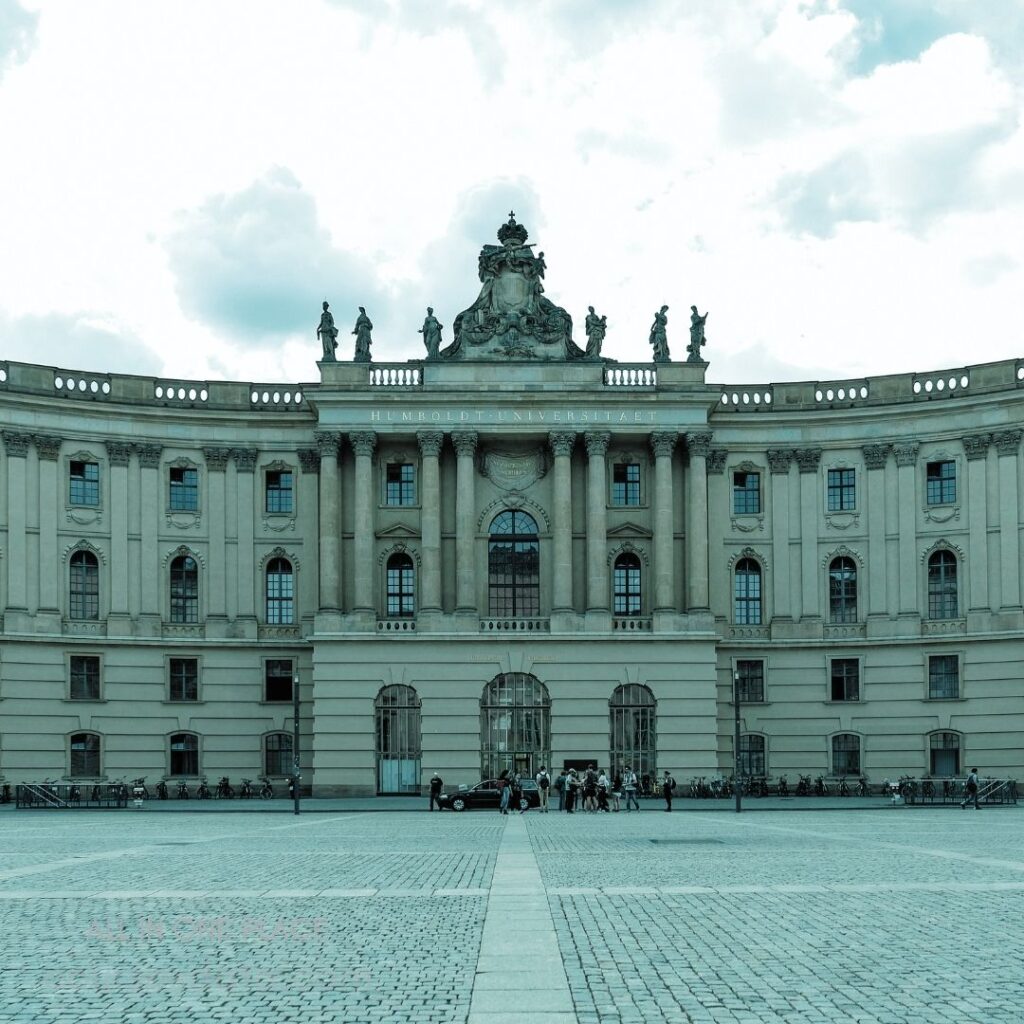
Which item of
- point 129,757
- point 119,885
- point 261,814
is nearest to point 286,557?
point 129,757

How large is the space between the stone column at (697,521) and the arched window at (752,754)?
23.2 feet

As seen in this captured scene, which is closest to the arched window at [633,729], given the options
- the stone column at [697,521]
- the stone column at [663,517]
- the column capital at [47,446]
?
the stone column at [663,517]

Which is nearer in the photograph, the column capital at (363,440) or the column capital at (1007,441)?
the column capital at (1007,441)

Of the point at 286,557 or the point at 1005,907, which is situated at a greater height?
the point at 286,557

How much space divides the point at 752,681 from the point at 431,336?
73.3 feet

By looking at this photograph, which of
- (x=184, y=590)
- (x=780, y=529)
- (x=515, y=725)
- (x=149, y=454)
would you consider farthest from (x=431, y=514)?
(x=780, y=529)

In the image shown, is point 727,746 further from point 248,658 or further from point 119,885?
point 119,885

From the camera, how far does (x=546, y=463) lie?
254 feet

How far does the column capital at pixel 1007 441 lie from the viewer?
74125 millimetres

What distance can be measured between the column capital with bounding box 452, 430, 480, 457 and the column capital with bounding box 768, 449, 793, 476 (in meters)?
14.4

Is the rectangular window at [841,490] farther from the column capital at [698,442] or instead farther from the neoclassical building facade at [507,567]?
the column capital at [698,442]

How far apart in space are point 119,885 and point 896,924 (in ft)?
39.6

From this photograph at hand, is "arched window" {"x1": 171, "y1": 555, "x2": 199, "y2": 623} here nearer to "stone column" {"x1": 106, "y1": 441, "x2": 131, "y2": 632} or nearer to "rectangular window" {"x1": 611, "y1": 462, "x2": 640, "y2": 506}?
"stone column" {"x1": 106, "y1": 441, "x2": 131, "y2": 632}

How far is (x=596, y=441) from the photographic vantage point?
75875mm
